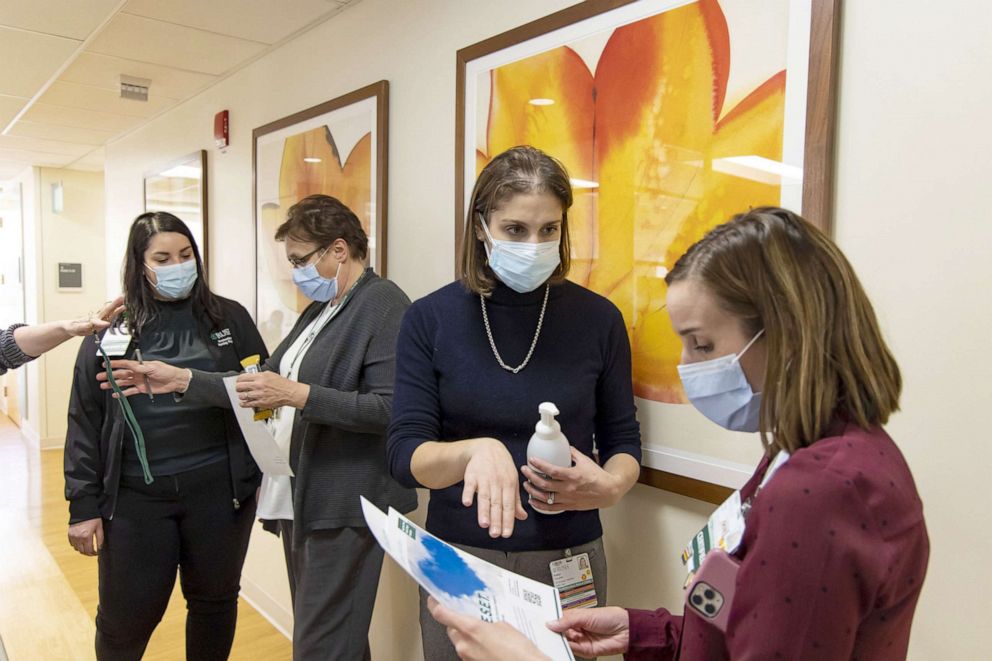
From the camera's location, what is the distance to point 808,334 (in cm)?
71

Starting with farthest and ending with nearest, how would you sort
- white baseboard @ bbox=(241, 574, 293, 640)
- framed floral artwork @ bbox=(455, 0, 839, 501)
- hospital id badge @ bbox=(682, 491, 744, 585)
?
white baseboard @ bbox=(241, 574, 293, 640) → framed floral artwork @ bbox=(455, 0, 839, 501) → hospital id badge @ bbox=(682, 491, 744, 585)

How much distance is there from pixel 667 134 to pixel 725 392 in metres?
0.79

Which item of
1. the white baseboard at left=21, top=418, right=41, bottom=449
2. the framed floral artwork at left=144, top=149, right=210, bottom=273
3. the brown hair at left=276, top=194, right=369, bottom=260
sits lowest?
the white baseboard at left=21, top=418, right=41, bottom=449

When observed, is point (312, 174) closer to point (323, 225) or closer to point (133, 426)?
point (323, 225)

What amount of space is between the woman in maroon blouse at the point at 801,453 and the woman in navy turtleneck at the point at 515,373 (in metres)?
0.47

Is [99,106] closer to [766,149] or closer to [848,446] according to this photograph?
[766,149]

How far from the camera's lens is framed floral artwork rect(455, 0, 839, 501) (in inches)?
50.0

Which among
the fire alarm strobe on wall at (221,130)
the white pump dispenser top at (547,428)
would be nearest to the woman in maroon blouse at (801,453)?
the white pump dispenser top at (547,428)

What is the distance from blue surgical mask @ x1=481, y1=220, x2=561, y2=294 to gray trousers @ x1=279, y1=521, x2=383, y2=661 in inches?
34.3

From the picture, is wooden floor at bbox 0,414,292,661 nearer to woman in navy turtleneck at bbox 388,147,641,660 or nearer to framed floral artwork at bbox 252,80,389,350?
framed floral artwork at bbox 252,80,389,350

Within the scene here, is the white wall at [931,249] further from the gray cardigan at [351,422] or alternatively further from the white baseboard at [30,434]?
the white baseboard at [30,434]

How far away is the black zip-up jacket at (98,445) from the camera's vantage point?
195cm

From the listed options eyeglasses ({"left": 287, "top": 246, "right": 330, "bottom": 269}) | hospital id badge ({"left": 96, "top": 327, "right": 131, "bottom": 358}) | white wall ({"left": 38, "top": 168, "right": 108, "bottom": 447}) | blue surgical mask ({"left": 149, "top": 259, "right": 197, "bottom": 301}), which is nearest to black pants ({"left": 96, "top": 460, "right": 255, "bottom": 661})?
hospital id badge ({"left": 96, "top": 327, "right": 131, "bottom": 358})

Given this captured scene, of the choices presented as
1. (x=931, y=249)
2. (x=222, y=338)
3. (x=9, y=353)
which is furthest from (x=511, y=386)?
(x=9, y=353)
